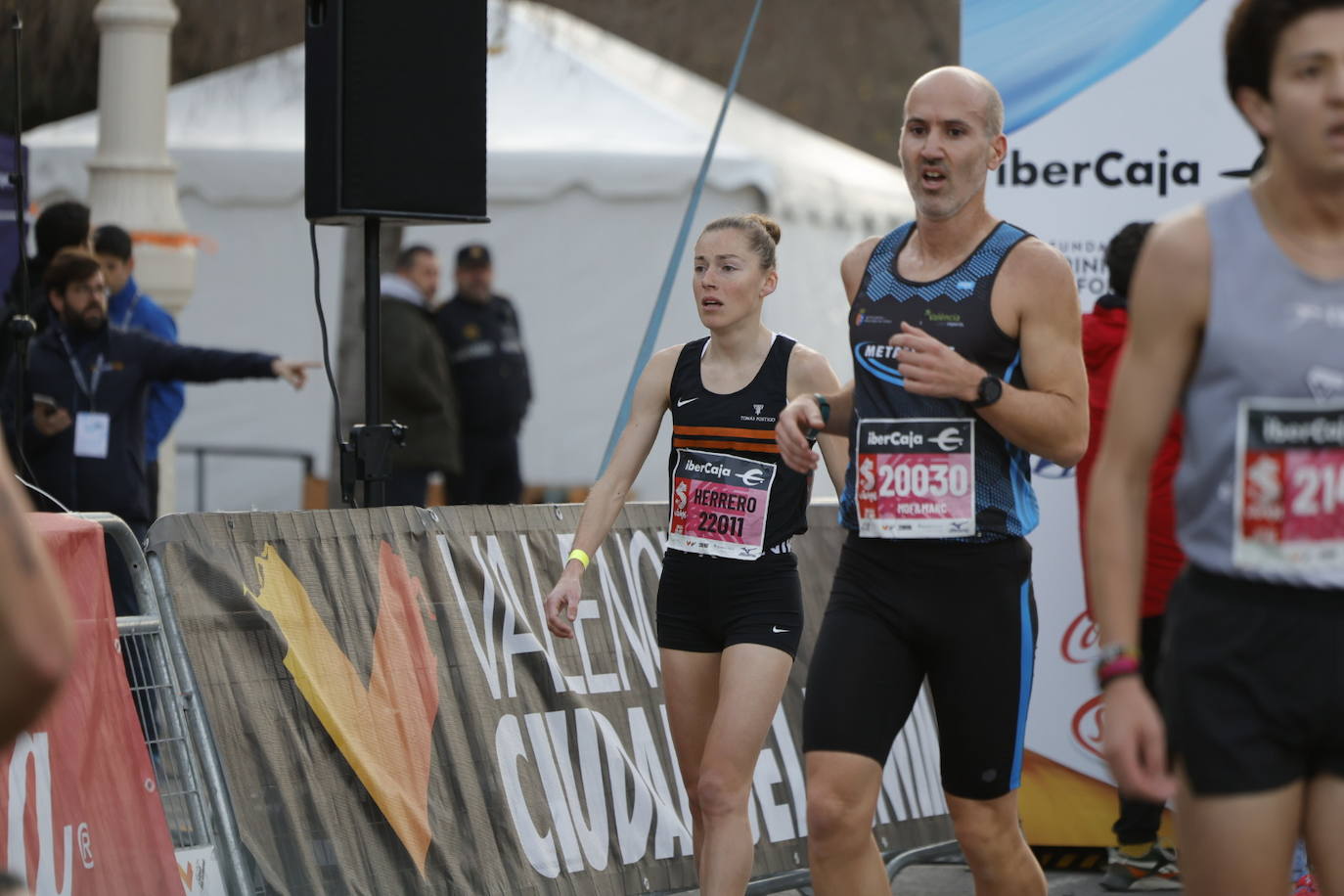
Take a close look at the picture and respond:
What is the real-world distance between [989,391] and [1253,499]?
1341 mm

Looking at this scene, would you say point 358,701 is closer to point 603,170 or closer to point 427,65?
point 427,65

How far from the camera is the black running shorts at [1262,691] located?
2932 mm

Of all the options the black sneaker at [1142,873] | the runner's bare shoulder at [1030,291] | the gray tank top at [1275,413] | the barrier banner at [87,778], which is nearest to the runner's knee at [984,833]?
the runner's bare shoulder at [1030,291]

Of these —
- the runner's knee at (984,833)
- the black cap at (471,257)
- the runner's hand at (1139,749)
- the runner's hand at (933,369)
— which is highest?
the black cap at (471,257)

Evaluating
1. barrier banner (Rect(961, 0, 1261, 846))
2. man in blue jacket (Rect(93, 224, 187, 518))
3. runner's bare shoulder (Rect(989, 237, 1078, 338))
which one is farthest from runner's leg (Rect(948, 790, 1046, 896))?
man in blue jacket (Rect(93, 224, 187, 518))

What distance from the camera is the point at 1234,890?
2.92m

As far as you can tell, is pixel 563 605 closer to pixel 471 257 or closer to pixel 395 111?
pixel 395 111

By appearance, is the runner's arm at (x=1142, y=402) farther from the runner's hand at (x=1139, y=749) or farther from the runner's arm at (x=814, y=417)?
the runner's arm at (x=814, y=417)

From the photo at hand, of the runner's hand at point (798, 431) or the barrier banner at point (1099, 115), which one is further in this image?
the barrier banner at point (1099, 115)

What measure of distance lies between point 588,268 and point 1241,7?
40.9ft

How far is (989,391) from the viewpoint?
4305mm

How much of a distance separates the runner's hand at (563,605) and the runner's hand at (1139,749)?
2.65m

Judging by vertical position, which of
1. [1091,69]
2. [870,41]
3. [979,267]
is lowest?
[979,267]

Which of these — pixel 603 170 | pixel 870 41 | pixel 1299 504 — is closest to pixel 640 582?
pixel 1299 504
